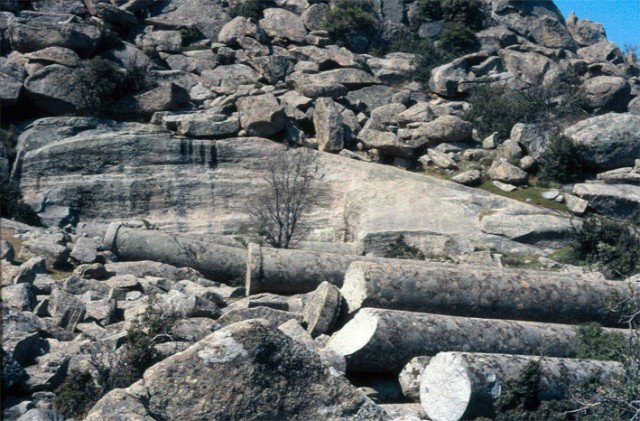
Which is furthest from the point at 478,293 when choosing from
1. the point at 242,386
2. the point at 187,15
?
the point at 187,15

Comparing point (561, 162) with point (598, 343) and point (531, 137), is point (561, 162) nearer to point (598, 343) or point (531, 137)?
point (531, 137)

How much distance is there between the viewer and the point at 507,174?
27.5m

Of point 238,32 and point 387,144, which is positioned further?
point 238,32

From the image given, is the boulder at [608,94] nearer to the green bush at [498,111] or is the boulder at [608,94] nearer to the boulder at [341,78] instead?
the green bush at [498,111]

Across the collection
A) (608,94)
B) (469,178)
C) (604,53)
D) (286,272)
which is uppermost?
(604,53)

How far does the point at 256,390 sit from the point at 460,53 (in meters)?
34.9

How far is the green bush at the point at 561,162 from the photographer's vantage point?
2738 cm

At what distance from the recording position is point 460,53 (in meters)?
40.4

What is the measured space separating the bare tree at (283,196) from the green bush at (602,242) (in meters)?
7.89

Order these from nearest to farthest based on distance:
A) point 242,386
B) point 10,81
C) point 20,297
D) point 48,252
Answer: point 242,386, point 20,297, point 48,252, point 10,81

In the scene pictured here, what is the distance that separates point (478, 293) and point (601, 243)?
346 inches

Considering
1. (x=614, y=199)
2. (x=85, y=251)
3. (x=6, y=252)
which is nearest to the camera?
(x=6, y=252)

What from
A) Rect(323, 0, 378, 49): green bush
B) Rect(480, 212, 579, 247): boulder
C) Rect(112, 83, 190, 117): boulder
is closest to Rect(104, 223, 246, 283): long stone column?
Rect(480, 212, 579, 247): boulder


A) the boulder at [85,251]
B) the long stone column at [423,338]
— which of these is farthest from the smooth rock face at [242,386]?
the boulder at [85,251]
